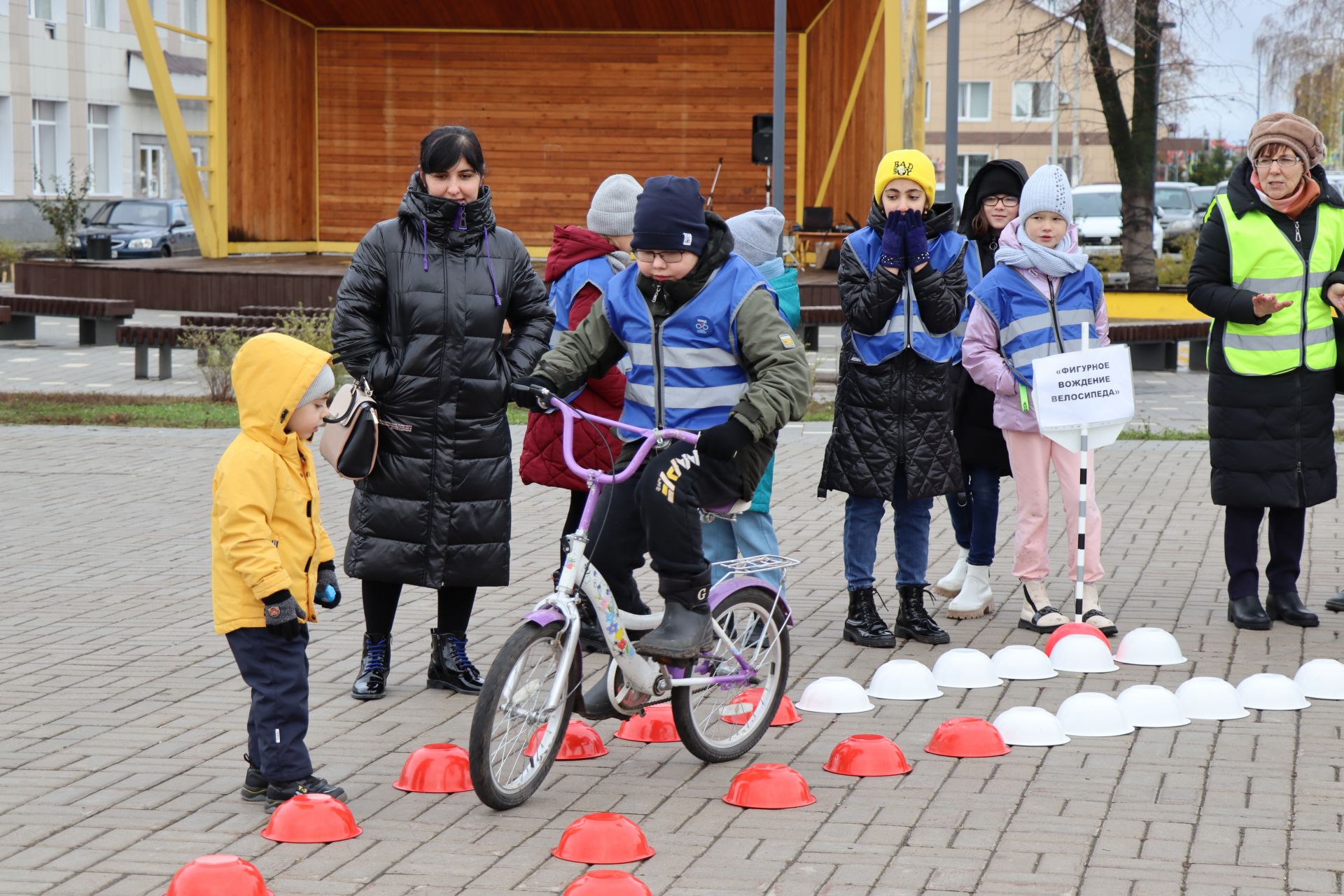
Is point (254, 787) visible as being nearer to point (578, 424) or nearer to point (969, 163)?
point (578, 424)

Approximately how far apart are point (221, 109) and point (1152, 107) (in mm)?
13893

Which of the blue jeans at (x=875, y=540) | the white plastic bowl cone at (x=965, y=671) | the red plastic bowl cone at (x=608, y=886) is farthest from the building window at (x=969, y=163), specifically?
the red plastic bowl cone at (x=608, y=886)

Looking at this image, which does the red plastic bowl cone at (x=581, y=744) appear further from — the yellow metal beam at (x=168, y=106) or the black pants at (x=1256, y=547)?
the yellow metal beam at (x=168, y=106)

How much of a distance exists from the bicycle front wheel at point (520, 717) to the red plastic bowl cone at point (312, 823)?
354 millimetres

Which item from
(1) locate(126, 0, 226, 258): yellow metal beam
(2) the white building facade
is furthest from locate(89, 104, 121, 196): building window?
(1) locate(126, 0, 226, 258): yellow metal beam

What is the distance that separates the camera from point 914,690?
6152 mm

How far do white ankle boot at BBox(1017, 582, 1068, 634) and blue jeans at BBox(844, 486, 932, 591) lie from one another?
1.82 feet

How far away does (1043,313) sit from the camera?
7297 mm

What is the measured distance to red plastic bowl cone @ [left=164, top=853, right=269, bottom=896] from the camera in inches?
157

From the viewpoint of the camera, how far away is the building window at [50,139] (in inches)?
1908

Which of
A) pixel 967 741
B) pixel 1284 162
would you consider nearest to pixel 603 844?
pixel 967 741

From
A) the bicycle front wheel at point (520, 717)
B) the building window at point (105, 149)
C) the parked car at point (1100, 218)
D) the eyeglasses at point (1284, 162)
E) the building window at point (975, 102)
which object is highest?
the building window at point (975, 102)

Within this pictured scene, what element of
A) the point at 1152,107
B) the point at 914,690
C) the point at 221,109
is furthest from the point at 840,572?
the point at 221,109

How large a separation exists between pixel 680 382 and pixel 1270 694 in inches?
92.0
